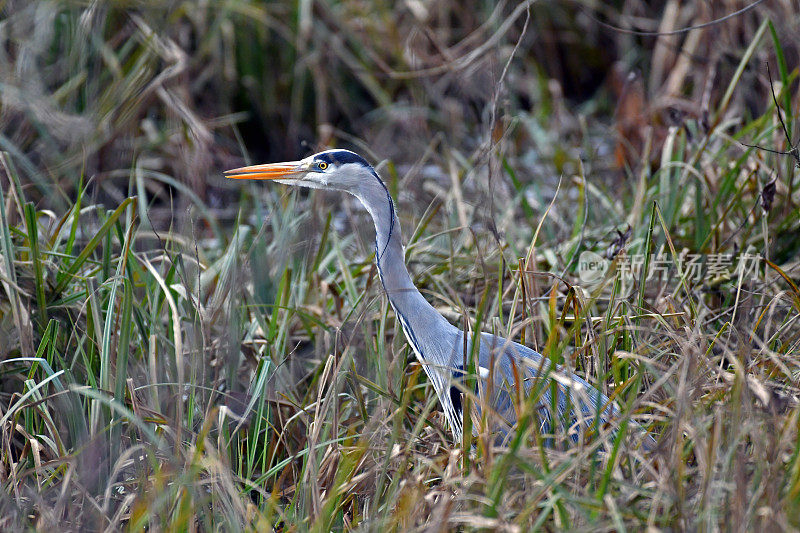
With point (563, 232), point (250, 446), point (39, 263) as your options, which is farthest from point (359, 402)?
point (563, 232)

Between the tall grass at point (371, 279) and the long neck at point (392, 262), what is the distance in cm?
9

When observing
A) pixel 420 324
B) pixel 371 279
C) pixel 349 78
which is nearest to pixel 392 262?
pixel 420 324

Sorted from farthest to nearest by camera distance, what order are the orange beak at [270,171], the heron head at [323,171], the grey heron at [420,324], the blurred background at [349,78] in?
the blurred background at [349,78]
the orange beak at [270,171]
the heron head at [323,171]
the grey heron at [420,324]

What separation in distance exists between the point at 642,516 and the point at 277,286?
5.40 ft

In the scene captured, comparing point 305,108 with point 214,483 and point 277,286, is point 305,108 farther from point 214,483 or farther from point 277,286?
point 214,483

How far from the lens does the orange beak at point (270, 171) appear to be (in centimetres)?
241

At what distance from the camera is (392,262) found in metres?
2.24

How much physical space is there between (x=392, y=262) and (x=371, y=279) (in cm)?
34

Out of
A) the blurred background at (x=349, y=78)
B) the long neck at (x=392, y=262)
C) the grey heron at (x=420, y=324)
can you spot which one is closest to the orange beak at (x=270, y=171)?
the grey heron at (x=420, y=324)

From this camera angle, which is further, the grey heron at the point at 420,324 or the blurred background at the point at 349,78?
the blurred background at the point at 349,78

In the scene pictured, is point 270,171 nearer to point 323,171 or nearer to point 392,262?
point 323,171

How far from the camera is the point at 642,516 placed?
5.37ft

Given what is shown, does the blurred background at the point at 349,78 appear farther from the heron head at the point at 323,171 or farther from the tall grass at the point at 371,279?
the heron head at the point at 323,171

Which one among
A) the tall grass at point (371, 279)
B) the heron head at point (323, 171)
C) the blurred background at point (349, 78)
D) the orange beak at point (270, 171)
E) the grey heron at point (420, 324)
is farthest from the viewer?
the blurred background at point (349, 78)
